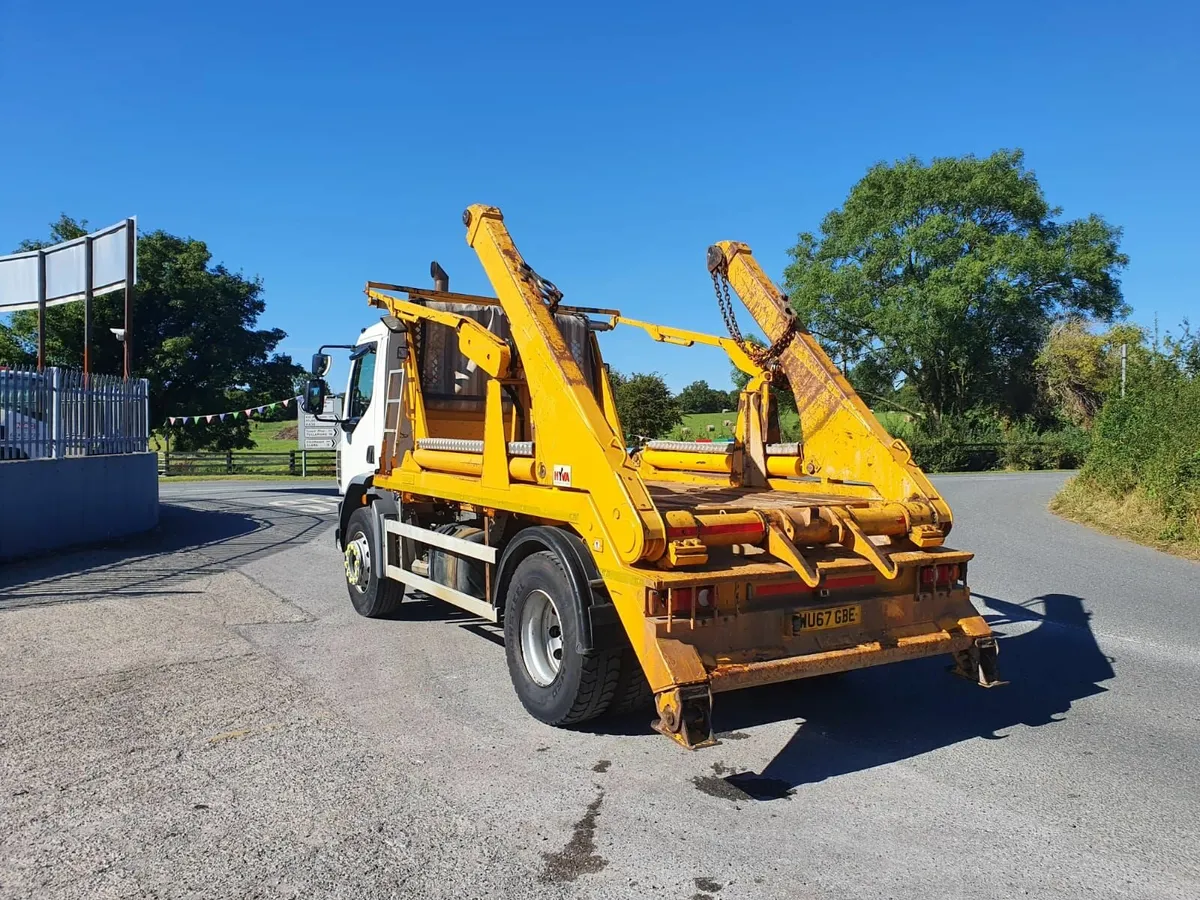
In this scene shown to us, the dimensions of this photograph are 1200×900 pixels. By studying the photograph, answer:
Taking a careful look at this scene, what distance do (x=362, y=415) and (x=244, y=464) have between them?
32.0 m

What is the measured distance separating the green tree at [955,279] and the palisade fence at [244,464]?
23743 mm

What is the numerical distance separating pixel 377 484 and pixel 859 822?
5189mm

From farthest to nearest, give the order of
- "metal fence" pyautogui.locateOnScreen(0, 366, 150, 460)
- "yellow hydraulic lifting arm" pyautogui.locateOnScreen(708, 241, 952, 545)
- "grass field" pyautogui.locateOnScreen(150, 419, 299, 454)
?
"grass field" pyautogui.locateOnScreen(150, 419, 299, 454) → "metal fence" pyautogui.locateOnScreen(0, 366, 150, 460) → "yellow hydraulic lifting arm" pyautogui.locateOnScreen(708, 241, 952, 545)

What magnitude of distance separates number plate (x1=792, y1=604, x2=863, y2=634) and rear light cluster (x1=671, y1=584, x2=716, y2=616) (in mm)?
544

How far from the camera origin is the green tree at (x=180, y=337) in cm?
3466

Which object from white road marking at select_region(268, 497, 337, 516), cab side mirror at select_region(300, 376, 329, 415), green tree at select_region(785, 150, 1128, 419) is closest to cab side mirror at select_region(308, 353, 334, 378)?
cab side mirror at select_region(300, 376, 329, 415)

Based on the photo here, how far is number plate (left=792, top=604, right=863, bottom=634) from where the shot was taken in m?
4.59

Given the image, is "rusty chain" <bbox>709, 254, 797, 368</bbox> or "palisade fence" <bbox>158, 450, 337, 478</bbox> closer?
"rusty chain" <bbox>709, 254, 797, 368</bbox>

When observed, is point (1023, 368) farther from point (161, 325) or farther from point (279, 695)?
point (279, 695)

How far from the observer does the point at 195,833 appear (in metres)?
3.71

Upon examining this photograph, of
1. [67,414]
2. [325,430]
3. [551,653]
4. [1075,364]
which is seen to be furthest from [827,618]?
[1075,364]

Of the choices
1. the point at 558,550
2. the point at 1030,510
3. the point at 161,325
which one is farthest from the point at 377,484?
the point at 161,325

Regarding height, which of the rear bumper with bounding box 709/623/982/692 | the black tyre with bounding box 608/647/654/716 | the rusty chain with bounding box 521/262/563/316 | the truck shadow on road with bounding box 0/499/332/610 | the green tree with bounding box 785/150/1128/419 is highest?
the green tree with bounding box 785/150/1128/419

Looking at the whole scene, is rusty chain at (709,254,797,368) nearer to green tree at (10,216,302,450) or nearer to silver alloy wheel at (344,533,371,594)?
silver alloy wheel at (344,533,371,594)
